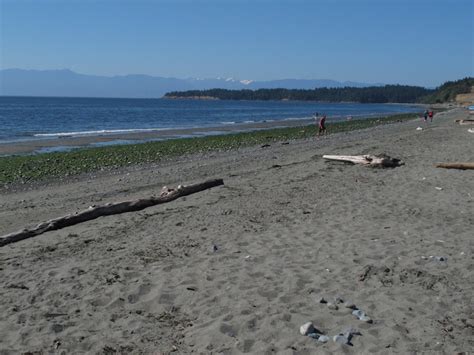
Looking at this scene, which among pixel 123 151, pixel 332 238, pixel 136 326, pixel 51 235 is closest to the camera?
pixel 136 326

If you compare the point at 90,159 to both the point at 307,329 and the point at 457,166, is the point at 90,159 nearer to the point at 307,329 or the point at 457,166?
the point at 457,166

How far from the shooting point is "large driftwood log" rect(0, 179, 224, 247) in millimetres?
8602

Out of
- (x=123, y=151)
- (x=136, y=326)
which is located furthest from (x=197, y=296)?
(x=123, y=151)

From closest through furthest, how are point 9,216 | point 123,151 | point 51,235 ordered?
point 51,235 → point 9,216 → point 123,151

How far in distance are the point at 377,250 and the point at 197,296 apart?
2751 millimetres

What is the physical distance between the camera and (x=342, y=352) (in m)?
4.36

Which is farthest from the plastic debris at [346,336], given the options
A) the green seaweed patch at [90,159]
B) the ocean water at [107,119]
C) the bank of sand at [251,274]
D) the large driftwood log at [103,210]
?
the ocean water at [107,119]

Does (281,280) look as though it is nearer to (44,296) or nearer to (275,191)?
(44,296)

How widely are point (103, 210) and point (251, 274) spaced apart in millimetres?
4697

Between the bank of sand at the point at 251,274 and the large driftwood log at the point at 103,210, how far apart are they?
0.27 m

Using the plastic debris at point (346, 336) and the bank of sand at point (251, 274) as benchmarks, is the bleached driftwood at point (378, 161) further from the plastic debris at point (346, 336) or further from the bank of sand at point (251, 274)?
the plastic debris at point (346, 336)

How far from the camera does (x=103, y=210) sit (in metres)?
10.0

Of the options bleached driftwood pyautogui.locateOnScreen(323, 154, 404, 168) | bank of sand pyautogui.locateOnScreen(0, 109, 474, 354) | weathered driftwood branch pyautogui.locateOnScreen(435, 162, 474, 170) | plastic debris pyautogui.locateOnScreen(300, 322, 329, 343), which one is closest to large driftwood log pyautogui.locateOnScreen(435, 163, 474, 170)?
weathered driftwood branch pyautogui.locateOnScreen(435, 162, 474, 170)

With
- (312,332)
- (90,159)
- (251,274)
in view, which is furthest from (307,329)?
(90,159)
